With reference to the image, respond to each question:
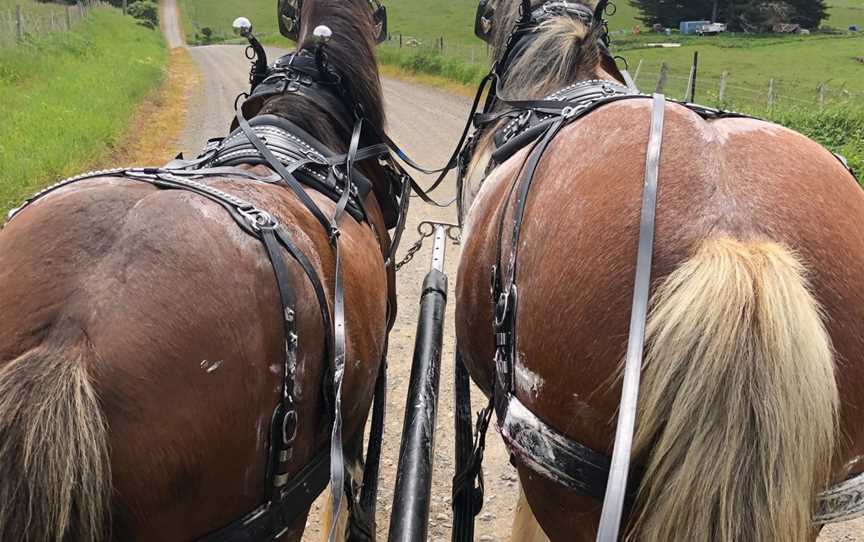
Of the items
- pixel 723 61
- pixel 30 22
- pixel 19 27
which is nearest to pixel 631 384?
pixel 19 27

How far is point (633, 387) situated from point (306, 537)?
241cm

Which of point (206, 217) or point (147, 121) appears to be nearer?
point (206, 217)

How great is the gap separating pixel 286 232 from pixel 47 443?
28.9 inches

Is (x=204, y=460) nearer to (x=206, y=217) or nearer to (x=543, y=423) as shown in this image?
(x=206, y=217)

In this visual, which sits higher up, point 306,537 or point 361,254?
point 361,254

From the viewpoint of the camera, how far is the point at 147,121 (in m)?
12.7

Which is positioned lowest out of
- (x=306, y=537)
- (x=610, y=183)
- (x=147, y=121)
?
(x=306, y=537)

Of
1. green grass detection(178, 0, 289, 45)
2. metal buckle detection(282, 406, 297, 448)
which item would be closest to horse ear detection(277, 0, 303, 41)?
metal buckle detection(282, 406, 297, 448)

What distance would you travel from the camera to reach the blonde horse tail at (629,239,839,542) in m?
1.25

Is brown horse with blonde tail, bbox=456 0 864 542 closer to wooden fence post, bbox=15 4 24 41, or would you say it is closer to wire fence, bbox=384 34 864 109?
wire fence, bbox=384 34 864 109

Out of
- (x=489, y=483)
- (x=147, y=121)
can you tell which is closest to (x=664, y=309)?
(x=489, y=483)

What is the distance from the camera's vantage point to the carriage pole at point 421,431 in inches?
85.0

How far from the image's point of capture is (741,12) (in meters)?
35.8

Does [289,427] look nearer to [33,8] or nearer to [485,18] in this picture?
[485,18]
